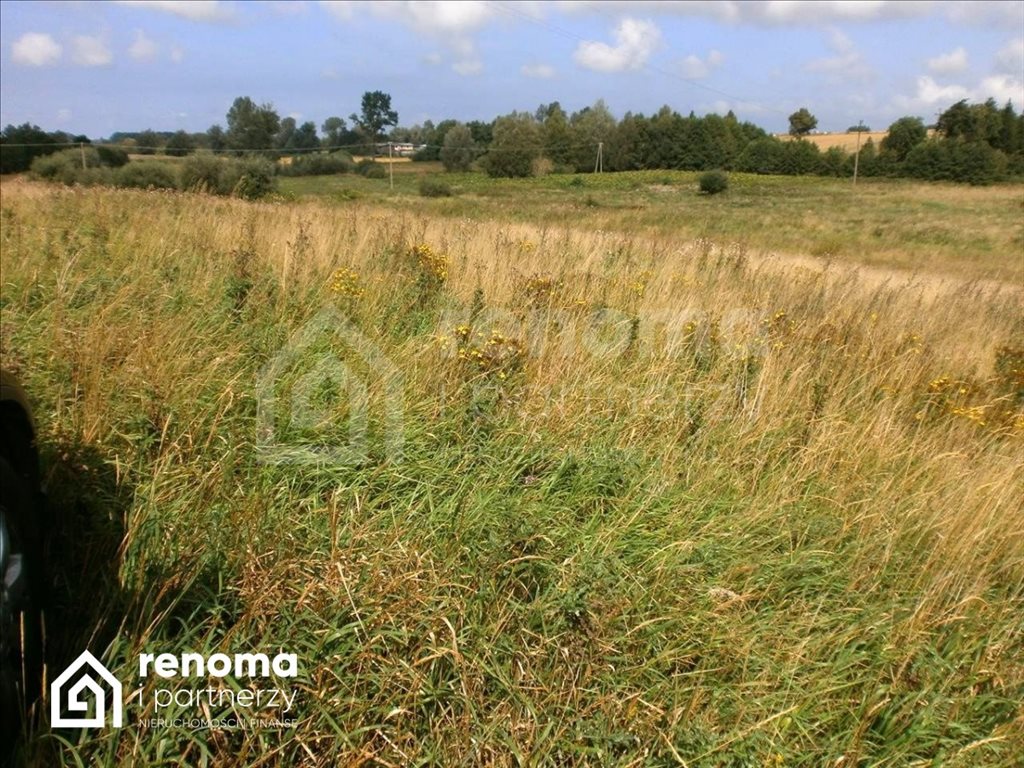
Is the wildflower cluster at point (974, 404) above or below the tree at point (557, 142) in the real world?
below

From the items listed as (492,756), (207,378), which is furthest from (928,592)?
(207,378)

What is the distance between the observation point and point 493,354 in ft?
12.4

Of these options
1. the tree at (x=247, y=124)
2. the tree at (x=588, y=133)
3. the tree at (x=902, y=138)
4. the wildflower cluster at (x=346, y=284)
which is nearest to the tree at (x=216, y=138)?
the tree at (x=247, y=124)

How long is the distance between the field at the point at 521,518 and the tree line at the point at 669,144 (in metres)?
57.1

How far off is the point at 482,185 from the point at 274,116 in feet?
59.3

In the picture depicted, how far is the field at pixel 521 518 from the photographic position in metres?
1.93

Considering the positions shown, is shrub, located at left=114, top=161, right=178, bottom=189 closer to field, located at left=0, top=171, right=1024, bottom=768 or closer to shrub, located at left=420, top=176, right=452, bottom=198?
shrub, located at left=420, top=176, right=452, bottom=198

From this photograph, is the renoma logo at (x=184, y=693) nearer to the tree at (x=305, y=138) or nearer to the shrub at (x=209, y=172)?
the shrub at (x=209, y=172)

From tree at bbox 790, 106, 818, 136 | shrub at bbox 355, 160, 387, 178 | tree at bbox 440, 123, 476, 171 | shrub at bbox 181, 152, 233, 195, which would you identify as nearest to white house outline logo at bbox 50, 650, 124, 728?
shrub at bbox 181, 152, 233, 195

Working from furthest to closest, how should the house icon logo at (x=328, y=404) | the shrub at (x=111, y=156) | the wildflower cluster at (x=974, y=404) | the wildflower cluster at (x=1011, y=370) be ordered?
the shrub at (x=111, y=156) < the wildflower cluster at (x=1011, y=370) < the wildflower cluster at (x=974, y=404) < the house icon logo at (x=328, y=404)

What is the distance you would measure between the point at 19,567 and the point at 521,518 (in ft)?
5.33

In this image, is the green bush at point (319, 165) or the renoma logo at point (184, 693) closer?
the renoma logo at point (184, 693)

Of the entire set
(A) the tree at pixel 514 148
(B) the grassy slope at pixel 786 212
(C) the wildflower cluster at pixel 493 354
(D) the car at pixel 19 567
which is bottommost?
(D) the car at pixel 19 567

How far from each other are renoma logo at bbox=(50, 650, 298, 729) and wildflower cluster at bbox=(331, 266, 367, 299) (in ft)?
10.8
